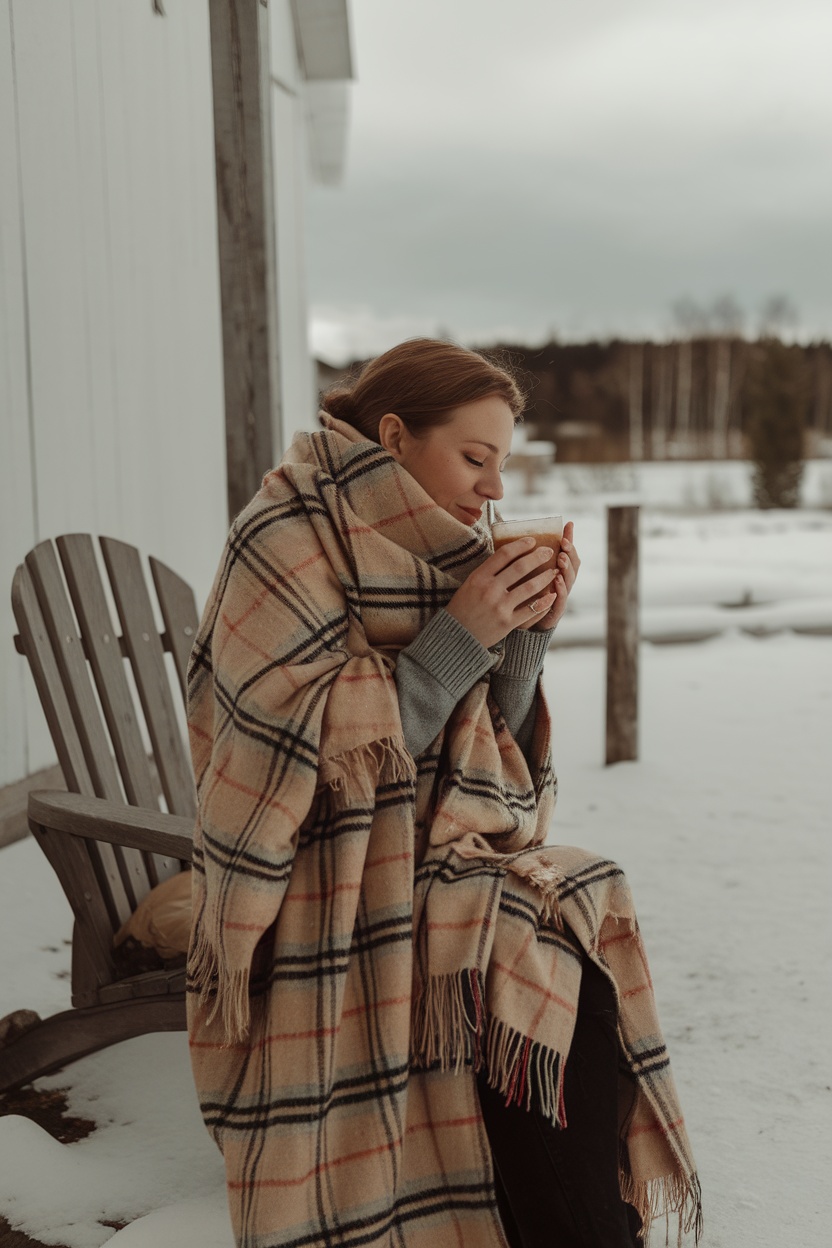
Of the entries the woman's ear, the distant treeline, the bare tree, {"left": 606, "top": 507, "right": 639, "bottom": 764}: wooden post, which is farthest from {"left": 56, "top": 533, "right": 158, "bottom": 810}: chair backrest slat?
the bare tree

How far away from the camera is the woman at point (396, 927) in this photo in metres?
1.38

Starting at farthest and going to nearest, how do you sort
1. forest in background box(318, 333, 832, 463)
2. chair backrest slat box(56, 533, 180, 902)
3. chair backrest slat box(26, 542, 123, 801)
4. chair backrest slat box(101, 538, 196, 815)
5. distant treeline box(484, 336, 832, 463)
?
distant treeline box(484, 336, 832, 463) < forest in background box(318, 333, 832, 463) < chair backrest slat box(101, 538, 196, 815) < chair backrest slat box(56, 533, 180, 902) < chair backrest slat box(26, 542, 123, 801)

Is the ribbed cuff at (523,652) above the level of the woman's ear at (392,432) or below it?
below

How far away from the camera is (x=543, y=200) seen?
77.6 ft

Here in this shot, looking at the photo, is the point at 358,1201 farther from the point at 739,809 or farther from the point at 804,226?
the point at 804,226

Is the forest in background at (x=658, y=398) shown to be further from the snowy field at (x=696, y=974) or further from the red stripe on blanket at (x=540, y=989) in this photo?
the red stripe on blanket at (x=540, y=989)

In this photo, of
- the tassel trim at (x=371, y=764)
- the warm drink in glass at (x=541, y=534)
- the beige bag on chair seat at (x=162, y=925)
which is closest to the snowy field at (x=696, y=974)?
the beige bag on chair seat at (x=162, y=925)

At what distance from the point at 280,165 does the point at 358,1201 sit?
7.26 m

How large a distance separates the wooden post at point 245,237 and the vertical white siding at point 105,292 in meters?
0.61

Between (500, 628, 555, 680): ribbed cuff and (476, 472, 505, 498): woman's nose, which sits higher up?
(476, 472, 505, 498): woman's nose

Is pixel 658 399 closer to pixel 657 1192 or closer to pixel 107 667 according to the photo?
pixel 107 667

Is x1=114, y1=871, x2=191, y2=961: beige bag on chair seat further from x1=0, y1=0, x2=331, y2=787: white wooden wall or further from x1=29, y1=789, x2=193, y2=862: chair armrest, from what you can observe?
x1=0, y1=0, x2=331, y2=787: white wooden wall

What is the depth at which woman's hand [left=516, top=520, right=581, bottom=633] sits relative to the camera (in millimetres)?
1591

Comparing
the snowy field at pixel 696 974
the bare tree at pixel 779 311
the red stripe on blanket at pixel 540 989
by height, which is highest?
the bare tree at pixel 779 311
